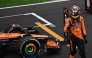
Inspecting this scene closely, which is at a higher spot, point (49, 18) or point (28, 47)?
point (28, 47)

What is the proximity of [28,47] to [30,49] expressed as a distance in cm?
11

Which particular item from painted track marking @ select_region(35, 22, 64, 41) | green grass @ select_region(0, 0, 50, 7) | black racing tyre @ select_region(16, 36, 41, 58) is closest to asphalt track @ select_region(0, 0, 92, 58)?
painted track marking @ select_region(35, 22, 64, 41)

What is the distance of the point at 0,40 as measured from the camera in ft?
27.2

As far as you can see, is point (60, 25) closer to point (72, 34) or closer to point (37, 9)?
point (37, 9)

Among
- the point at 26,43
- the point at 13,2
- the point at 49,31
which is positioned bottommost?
the point at 49,31

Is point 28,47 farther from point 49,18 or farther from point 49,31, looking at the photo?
point 49,18

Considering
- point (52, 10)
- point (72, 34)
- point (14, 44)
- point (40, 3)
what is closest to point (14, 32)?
→ point (14, 44)

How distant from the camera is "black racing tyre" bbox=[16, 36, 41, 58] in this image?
7.87 m

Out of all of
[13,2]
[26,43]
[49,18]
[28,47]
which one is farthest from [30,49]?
[13,2]

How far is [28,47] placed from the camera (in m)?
8.02

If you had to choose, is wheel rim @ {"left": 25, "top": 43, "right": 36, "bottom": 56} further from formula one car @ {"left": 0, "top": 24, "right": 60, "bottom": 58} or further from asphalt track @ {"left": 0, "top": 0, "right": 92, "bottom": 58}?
asphalt track @ {"left": 0, "top": 0, "right": 92, "bottom": 58}

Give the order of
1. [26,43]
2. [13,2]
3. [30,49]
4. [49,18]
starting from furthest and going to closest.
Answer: [13,2] < [49,18] < [30,49] < [26,43]

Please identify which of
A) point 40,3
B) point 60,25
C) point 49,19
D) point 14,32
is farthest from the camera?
point 40,3

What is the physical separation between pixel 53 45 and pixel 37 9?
6.42 metres
